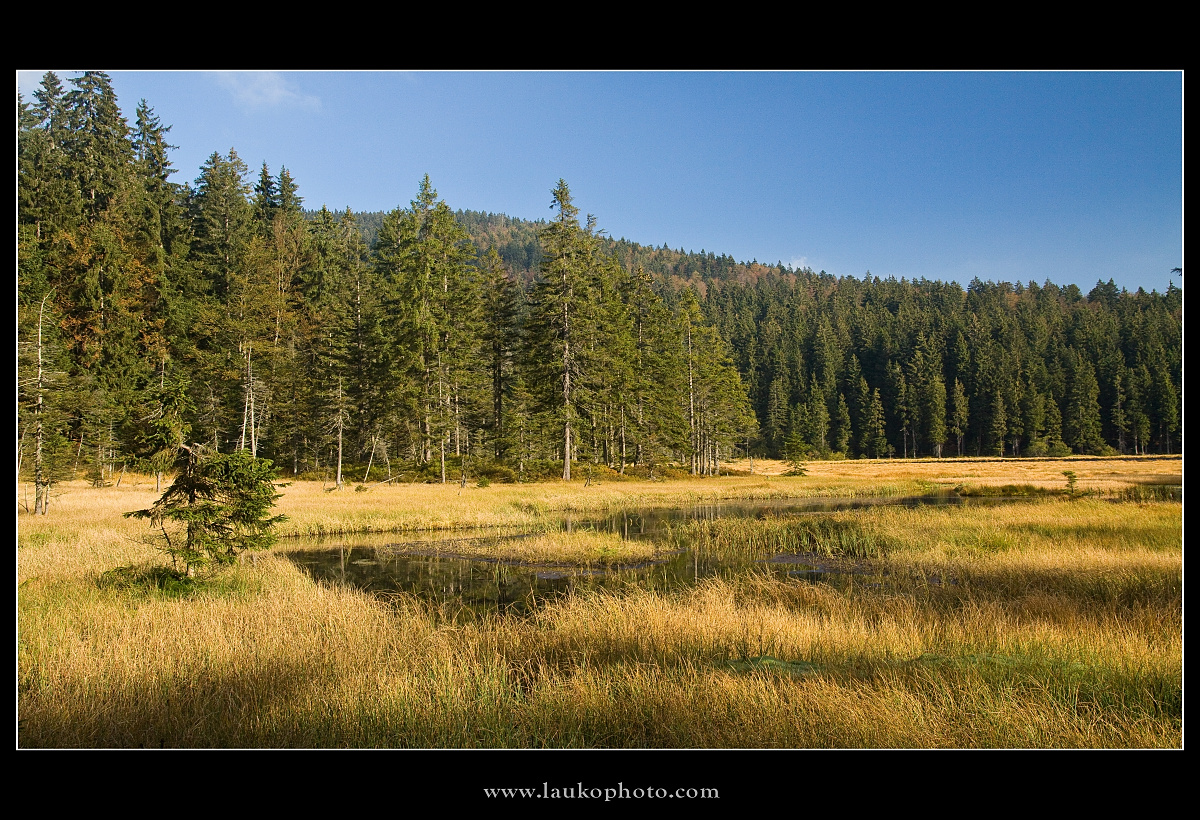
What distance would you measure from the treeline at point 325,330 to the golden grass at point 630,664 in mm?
26706

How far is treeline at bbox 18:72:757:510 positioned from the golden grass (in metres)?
26.7

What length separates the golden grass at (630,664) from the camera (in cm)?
560

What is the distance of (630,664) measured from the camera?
766cm

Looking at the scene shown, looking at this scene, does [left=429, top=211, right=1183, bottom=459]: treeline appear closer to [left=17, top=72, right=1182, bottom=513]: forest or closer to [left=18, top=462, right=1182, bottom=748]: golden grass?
[left=17, top=72, right=1182, bottom=513]: forest

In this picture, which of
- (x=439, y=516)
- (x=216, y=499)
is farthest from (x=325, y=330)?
(x=216, y=499)

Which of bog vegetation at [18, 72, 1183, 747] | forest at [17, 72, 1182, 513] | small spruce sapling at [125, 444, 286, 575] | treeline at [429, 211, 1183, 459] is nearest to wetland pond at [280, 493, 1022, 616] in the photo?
bog vegetation at [18, 72, 1183, 747]

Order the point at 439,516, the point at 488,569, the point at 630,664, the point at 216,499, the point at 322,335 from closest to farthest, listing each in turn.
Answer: the point at 630,664
the point at 216,499
the point at 488,569
the point at 439,516
the point at 322,335

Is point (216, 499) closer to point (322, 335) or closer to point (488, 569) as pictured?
point (488, 569)

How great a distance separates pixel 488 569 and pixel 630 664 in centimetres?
948
